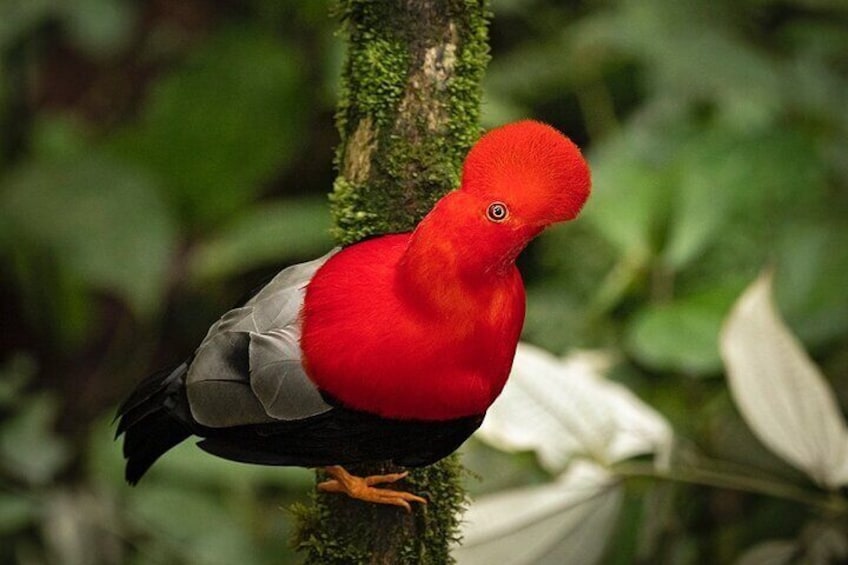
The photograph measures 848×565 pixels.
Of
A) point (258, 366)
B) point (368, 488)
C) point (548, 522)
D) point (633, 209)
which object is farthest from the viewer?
point (633, 209)

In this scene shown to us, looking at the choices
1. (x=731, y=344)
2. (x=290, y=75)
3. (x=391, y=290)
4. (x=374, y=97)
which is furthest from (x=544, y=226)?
(x=290, y=75)

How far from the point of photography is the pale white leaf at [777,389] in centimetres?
165

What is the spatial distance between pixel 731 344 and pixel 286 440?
88cm

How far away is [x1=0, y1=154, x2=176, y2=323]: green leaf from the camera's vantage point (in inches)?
111

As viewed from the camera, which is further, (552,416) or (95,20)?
(95,20)

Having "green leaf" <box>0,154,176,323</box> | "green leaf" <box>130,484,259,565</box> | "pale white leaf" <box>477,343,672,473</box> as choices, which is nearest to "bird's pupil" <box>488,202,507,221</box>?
"pale white leaf" <box>477,343,672,473</box>

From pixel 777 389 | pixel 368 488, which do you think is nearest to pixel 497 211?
pixel 368 488

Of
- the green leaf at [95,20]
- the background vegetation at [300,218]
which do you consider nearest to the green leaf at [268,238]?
the background vegetation at [300,218]

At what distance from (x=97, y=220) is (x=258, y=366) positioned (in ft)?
6.65

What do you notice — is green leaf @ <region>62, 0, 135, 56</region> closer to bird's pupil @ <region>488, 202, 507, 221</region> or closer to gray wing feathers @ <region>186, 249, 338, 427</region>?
gray wing feathers @ <region>186, 249, 338, 427</region>

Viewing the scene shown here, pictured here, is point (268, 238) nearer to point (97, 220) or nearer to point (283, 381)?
point (97, 220)

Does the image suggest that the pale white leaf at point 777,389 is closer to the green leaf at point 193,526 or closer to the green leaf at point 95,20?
the green leaf at point 193,526

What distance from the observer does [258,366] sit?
0.97m

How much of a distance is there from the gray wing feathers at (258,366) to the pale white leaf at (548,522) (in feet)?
2.20
